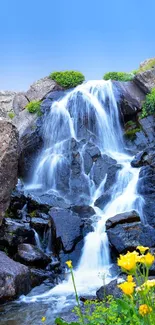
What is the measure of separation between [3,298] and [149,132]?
422 inches

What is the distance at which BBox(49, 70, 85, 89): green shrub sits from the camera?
1962 centimetres

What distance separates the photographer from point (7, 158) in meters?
8.31

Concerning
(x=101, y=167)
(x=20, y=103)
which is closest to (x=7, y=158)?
(x=101, y=167)

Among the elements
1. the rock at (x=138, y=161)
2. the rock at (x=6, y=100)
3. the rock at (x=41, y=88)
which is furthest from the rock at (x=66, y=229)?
the rock at (x=6, y=100)

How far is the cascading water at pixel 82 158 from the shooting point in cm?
955

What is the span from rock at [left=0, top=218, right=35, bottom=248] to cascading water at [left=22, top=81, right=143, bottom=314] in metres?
1.61

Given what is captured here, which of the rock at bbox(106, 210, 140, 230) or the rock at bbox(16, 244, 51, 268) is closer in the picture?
the rock at bbox(16, 244, 51, 268)

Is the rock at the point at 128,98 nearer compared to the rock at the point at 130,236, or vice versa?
the rock at the point at 130,236

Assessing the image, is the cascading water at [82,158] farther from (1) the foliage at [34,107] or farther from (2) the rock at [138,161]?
(1) the foliage at [34,107]

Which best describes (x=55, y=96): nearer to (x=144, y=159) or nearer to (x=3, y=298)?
(x=144, y=159)

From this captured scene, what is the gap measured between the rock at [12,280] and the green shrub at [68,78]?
1290 centimetres

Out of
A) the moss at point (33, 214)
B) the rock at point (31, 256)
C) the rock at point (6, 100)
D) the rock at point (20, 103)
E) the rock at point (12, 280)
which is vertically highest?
the rock at point (6, 100)

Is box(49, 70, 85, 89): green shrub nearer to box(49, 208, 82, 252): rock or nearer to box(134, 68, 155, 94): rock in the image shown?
box(134, 68, 155, 94): rock

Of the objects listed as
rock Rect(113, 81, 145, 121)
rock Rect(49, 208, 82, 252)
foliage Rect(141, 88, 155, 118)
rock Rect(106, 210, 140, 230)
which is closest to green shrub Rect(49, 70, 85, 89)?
rock Rect(113, 81, 145, 121)
